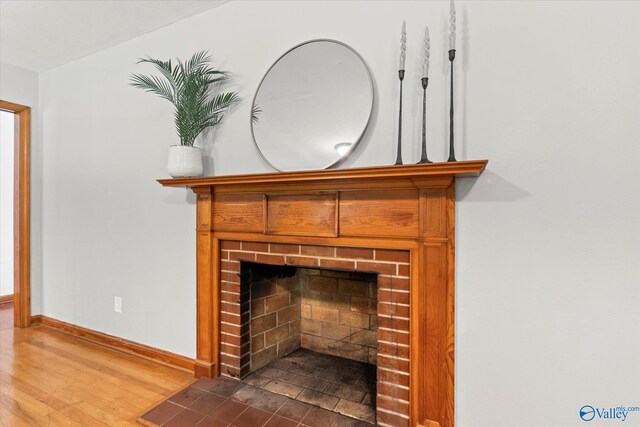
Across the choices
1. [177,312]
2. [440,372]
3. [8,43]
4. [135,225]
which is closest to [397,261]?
[440,372]

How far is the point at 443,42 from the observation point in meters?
1.55

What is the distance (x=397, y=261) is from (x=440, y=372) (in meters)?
0.52

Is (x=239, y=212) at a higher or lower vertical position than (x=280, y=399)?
higher

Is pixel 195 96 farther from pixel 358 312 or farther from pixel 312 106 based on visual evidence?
pixel 358 312

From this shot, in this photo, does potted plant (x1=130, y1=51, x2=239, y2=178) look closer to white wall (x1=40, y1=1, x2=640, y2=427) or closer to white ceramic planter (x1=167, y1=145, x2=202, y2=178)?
white ceramic planter (x1=167, y1=145, x2=202, y2=178)

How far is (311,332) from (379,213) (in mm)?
1254

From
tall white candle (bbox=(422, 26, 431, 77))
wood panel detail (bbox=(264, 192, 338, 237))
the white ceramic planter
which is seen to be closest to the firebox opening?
wood panel detail (bbox=(264, 192, 338, 237))

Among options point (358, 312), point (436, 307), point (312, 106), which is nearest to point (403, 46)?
point (312, 106)

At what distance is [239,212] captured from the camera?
6.59 feet

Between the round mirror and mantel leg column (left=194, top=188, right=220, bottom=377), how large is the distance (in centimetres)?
56

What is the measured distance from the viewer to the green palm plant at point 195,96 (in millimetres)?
1979

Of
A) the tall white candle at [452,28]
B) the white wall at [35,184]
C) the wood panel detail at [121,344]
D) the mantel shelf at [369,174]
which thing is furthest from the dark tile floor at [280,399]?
the white wall at [35,184]

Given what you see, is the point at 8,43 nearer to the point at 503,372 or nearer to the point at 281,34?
the point at 281,34

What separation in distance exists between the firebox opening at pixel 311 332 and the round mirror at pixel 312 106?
777 millimetres
